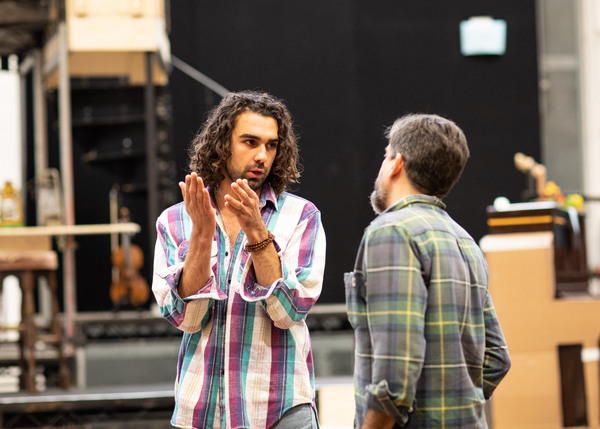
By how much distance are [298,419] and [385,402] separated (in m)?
0.38

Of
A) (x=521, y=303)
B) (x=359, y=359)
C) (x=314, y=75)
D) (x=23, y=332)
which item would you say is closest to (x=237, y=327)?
(x=359, y=359)

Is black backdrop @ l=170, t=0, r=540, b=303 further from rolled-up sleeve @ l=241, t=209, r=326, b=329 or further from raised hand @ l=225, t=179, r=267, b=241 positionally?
raised hand @ l=225, t=179, r=267, b=241

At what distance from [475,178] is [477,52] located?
1052 mm

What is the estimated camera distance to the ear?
1651 mm

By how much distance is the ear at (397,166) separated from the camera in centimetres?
165

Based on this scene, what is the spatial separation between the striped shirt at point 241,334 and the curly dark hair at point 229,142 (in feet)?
0.53

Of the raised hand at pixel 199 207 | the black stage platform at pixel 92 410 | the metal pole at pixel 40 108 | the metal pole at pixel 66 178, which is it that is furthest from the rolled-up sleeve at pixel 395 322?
the metal pole at pixel 40 108

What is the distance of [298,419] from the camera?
183 centimetres

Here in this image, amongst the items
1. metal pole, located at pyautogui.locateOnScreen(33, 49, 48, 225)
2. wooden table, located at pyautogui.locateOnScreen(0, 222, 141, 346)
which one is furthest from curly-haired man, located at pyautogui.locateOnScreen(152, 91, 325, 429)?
metal pole, located at pyautogui.locateOnScreen(33, 49, 48, 225)

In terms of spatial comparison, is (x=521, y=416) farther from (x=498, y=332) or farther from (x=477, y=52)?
(x=477, y=52)

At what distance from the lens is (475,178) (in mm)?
7449

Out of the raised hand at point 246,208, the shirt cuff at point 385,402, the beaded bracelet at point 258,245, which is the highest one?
the raised hand at point 246,208

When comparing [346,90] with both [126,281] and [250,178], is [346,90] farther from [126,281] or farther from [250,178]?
[250,178]

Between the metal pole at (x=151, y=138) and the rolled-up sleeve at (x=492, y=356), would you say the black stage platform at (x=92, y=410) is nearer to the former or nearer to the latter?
the metal pole at (x=151, y=138)
